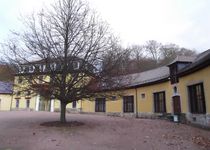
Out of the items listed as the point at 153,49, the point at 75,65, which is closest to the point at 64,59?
the point at 75,65

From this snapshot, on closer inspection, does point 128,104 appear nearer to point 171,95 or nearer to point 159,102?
point 159,102

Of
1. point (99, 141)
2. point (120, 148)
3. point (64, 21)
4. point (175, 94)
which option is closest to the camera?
point (120, 148)

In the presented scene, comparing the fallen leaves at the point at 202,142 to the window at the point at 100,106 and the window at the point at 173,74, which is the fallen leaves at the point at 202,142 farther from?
the window at the point at 100,106

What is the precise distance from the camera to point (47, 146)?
976cm

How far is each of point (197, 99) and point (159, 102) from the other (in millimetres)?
6486

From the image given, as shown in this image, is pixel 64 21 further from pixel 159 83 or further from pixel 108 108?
pixel 108 108

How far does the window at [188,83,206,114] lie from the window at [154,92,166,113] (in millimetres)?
4703

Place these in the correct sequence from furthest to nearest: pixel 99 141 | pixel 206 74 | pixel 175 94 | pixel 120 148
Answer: pixel 175 94 < pixel 206 74 < pixel 99 141 < pixel 120 148

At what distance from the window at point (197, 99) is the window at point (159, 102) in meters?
4.70

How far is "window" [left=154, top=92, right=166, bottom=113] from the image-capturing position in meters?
23.0

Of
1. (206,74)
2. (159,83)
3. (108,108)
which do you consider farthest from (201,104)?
(108,108)

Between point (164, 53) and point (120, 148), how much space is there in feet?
124

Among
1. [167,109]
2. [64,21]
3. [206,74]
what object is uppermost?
[64,21]

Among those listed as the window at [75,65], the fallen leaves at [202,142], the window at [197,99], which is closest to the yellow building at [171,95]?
the window at [197,99]
